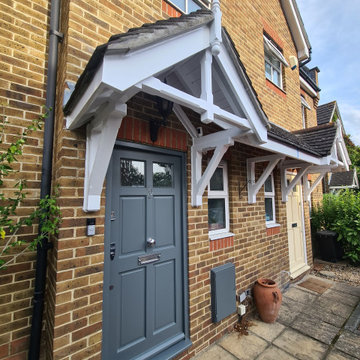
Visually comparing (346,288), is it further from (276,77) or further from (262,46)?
(262,46)

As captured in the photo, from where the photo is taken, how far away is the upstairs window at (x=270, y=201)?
464 cm

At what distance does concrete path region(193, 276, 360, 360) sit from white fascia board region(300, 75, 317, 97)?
7.48m

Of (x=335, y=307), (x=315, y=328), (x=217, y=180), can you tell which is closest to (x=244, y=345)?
(x=315, y=328)

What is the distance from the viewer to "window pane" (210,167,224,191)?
11.2 ft

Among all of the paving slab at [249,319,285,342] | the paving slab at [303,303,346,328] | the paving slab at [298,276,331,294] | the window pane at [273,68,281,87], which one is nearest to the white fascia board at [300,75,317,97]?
the window pane at [273,68,281,87]

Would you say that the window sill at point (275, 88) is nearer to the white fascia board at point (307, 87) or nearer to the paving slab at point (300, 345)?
the white fascia board at point (307, 87)

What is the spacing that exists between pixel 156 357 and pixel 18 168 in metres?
2.51

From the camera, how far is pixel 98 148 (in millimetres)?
1724

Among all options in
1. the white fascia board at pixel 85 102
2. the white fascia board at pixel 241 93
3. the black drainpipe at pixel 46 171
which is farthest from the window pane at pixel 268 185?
the black drainpipe at pixel 46 171

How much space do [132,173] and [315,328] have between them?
12.2ft

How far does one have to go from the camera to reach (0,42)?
186 centimetres

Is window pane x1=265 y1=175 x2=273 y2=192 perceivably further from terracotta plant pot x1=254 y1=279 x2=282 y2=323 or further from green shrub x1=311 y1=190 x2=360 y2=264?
green shrub x1=311 y1=190 x2=360 y2=264

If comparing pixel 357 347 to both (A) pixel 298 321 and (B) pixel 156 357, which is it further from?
(B) pixel 156 357

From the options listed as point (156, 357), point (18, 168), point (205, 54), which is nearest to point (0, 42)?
point (18, 168)
